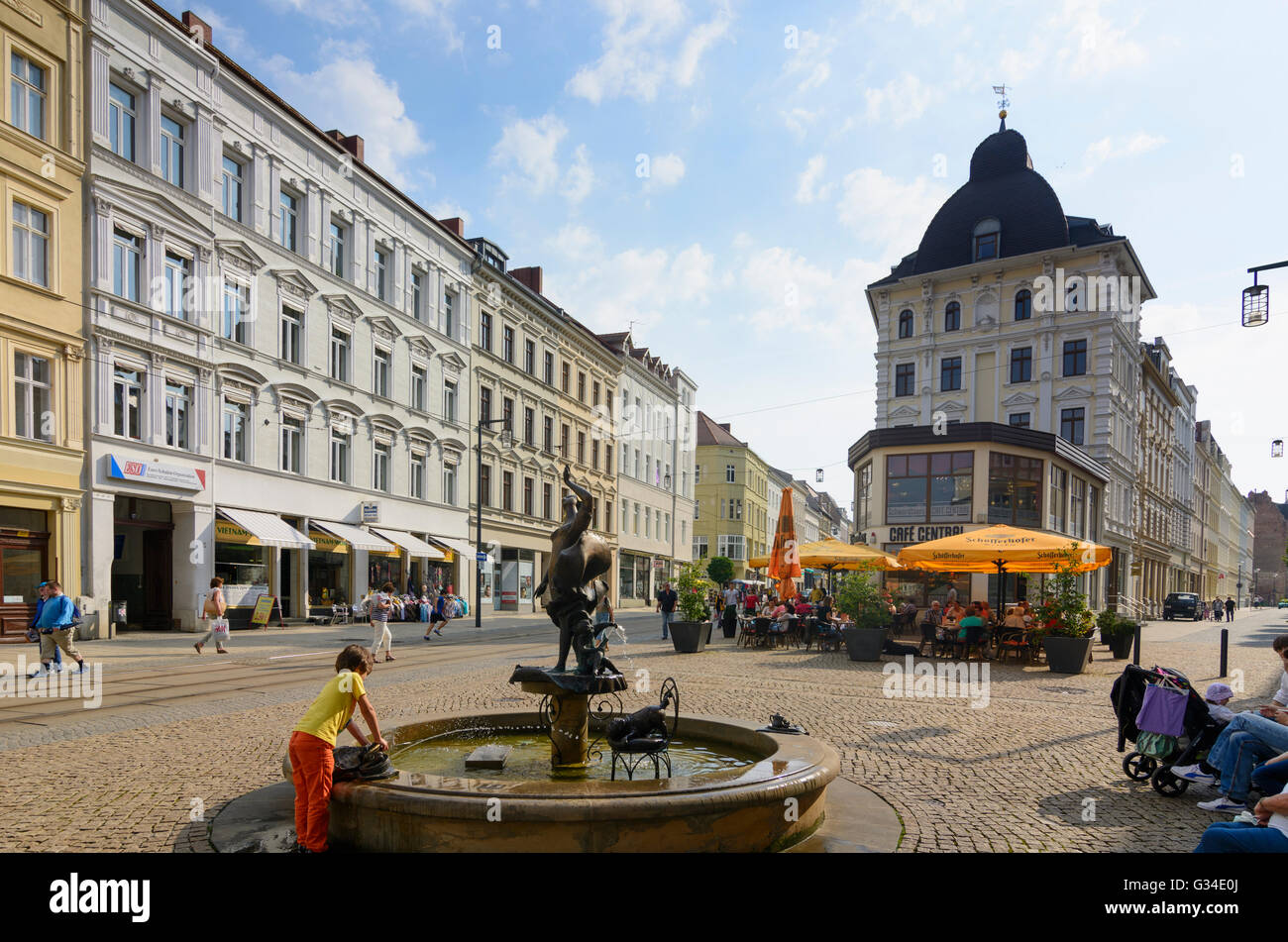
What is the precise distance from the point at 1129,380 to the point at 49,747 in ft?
169

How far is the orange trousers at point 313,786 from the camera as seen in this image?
510cm

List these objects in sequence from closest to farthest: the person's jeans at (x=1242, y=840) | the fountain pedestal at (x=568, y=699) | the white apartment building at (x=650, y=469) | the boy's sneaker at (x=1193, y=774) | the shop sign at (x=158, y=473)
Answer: the person's jeans at (x=1242, y=840), the fountain pedestal at (x=568, y=699), the boy's sneaker at (x=1193, y=774), the shop sign at (x=158, y=473), the white apartment building at (x=650, y=469)

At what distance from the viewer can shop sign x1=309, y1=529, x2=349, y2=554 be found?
27.6 meters

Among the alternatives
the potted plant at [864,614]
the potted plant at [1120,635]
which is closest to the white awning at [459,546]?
the potted plant at [864,614]

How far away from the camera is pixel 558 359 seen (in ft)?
151

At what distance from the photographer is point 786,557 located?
2130cm

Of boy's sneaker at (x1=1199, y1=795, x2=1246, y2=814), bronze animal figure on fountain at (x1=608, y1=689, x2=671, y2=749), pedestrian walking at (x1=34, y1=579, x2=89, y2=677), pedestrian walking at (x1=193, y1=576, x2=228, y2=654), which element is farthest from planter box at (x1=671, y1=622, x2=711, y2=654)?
boy's sneaker at (x1=1199, y1=795, x2=1246, y2=814)

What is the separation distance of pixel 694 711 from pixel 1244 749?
6.48m

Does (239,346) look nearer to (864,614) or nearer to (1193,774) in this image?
(864,614)

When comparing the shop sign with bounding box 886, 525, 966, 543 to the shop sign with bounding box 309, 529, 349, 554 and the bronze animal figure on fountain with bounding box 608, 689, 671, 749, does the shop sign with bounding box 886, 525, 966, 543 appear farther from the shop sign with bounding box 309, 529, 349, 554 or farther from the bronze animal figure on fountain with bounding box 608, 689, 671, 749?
the bronze animal figure on fountain with bounding box 608, 689, 671, 749

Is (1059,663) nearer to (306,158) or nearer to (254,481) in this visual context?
(254,481)

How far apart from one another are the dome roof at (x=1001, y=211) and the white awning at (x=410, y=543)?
3055cm

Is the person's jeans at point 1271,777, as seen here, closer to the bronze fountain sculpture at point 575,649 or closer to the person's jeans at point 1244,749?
the person's jeans at point 1244,749

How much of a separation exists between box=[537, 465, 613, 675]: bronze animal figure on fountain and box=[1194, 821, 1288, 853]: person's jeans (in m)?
4.08
